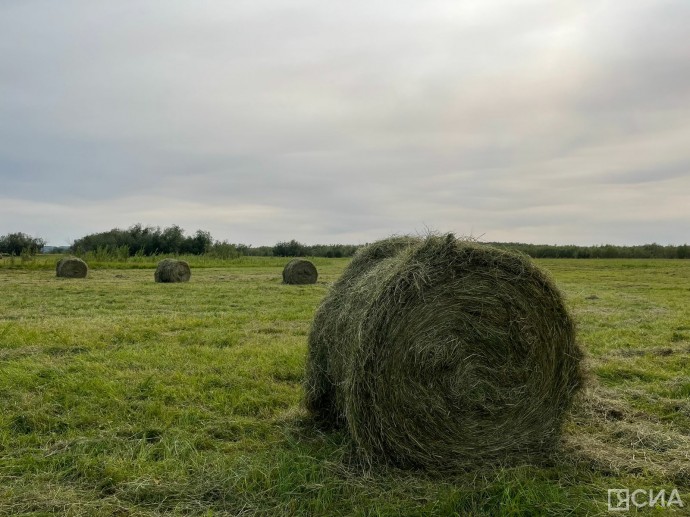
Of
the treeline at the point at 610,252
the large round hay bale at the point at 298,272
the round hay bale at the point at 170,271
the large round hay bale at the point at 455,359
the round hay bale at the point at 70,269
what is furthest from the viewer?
the treeline at the point at 610,252

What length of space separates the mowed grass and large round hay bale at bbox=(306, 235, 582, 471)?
0.84ft

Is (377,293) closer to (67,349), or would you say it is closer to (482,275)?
(482,275)

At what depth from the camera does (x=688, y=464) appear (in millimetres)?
4641

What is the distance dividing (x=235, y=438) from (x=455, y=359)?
2.08 m

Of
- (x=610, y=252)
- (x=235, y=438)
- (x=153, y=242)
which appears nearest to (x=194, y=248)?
(x=153, y=242)

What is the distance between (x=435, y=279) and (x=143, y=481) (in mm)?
2733

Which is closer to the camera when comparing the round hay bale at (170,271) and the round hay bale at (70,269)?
the round hay bale at (170,271)

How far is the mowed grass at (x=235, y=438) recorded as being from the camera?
A: 13.6ft

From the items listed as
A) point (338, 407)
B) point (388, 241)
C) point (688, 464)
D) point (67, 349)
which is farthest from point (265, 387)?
point (688, 464)

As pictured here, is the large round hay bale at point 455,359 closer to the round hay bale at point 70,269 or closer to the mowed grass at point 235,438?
the mowed grass at point 235,438

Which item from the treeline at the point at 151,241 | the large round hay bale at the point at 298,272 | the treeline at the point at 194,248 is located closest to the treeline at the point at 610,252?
the treeline at the point at 194,248

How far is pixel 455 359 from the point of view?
16.8ft

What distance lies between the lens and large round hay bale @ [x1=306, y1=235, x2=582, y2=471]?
16.0 ft

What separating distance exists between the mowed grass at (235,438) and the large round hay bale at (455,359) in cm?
26
